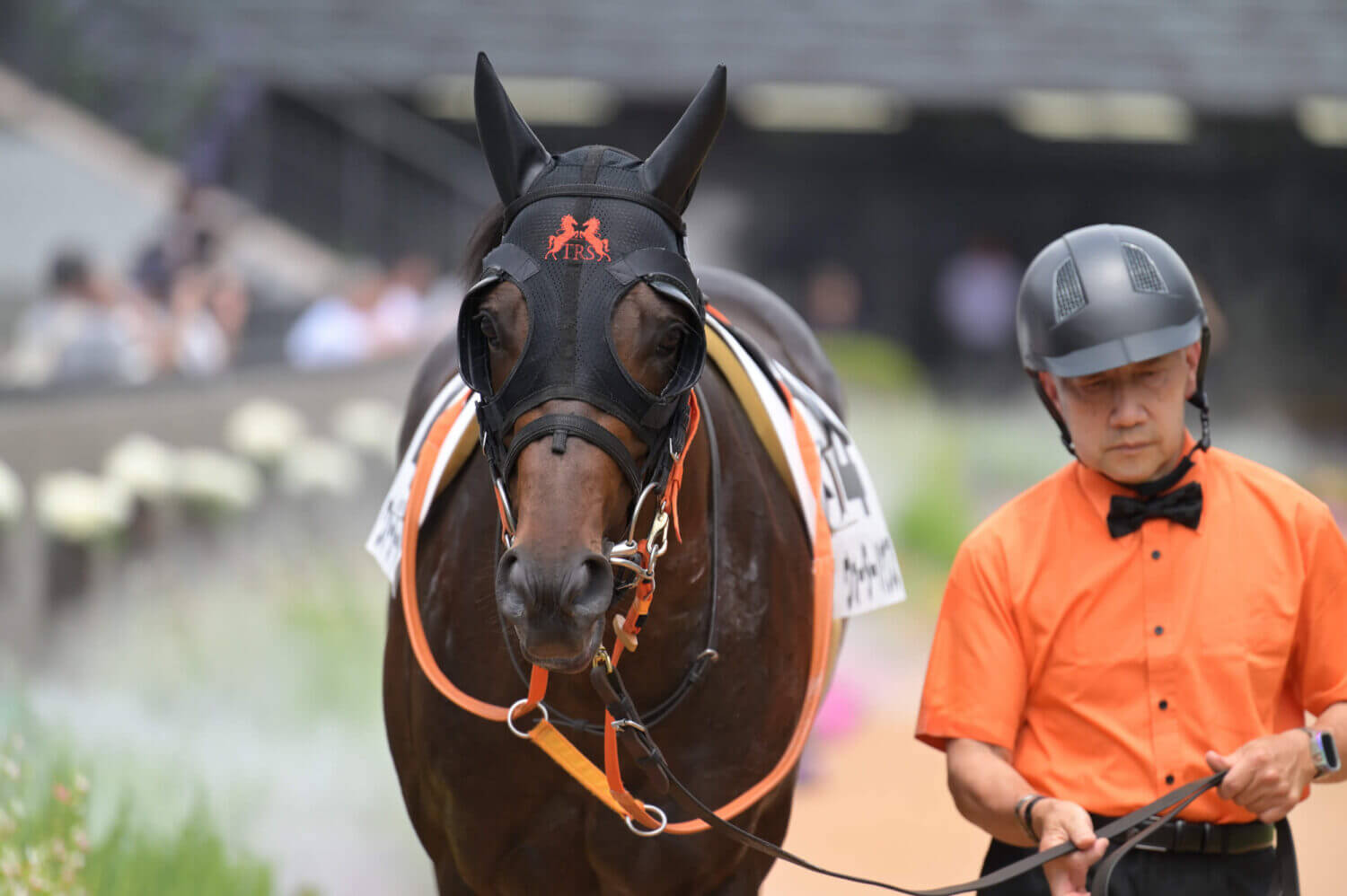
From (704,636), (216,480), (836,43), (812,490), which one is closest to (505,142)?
(704,636)

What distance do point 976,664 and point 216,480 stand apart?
4.09 meters

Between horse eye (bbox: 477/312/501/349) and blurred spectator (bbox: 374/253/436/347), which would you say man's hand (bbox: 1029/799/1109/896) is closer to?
horse eye (bbox: 477/312/501/349)

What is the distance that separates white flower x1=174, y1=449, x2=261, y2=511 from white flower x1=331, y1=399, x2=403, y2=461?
43.7 inches

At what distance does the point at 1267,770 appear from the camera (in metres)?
1.91

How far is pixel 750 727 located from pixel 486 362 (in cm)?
87

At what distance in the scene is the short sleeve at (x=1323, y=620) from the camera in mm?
2035

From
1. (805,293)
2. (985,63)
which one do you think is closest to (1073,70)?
(985,63)

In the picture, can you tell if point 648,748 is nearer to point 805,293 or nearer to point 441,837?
point 441,837

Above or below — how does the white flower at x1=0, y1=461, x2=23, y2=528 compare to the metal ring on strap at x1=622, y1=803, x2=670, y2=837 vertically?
above

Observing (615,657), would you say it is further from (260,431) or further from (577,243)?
(260,431)

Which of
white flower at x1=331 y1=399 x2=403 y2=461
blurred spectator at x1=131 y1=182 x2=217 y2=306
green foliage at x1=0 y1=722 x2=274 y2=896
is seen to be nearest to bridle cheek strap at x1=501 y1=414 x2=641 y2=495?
green foliage at x1=0 y1=722 x2=274 y2=896

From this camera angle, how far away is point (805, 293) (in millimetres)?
10531

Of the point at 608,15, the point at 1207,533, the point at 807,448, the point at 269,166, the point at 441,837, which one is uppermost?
the point at 608,15

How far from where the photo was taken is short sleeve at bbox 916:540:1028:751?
2.11 meters
